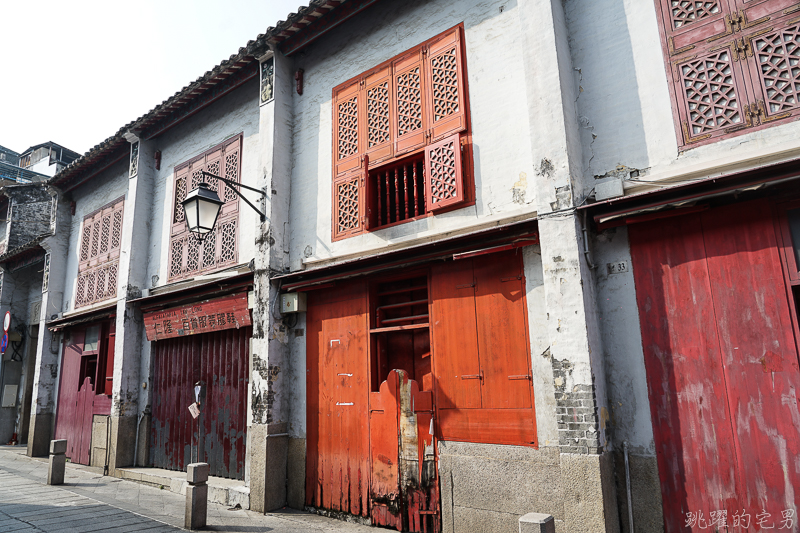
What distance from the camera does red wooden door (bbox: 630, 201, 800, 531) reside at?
4301 millimetres

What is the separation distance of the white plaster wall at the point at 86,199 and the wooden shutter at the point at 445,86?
930 centimetres

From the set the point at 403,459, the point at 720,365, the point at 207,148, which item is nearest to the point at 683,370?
the point at 720,365

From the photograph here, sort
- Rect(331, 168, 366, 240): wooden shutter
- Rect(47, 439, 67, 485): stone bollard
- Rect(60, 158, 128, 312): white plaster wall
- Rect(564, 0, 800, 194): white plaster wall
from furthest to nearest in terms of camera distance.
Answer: Rect(60, 158, 128, 312): white plaster wall
Rect(47, 439, 67, 485): stone bollard
Rect(331, 168, 366, 240): wooden shutter
Rect(564, 0, 800, 194): white plaster wall

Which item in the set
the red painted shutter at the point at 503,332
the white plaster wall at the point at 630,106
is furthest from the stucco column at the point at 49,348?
the white plaster wall at the point at 630,106

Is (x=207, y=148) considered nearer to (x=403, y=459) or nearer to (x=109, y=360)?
(x=109, y=360)

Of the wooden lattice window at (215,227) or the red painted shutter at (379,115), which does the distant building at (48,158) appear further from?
the red painted shutter at (379,115)

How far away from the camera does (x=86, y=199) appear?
1428 cm

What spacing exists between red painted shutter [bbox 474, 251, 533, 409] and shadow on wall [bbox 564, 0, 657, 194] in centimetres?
135

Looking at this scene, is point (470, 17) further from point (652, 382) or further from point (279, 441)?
point (279, 441)

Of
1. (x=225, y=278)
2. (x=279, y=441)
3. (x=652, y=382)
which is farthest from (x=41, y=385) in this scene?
(x=652, y=382)

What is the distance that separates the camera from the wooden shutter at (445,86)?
6.79 metres

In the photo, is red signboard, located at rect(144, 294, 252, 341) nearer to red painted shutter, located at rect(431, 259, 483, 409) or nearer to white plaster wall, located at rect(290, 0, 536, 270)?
white plaster wall, located at rect(290, 0, 536, 270)

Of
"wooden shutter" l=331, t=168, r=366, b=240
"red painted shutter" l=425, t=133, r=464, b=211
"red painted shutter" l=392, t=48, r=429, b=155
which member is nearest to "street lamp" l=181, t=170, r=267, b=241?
"wooden shutter" l=331, t=168, r=366, b=240

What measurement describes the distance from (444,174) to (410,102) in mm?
1441
